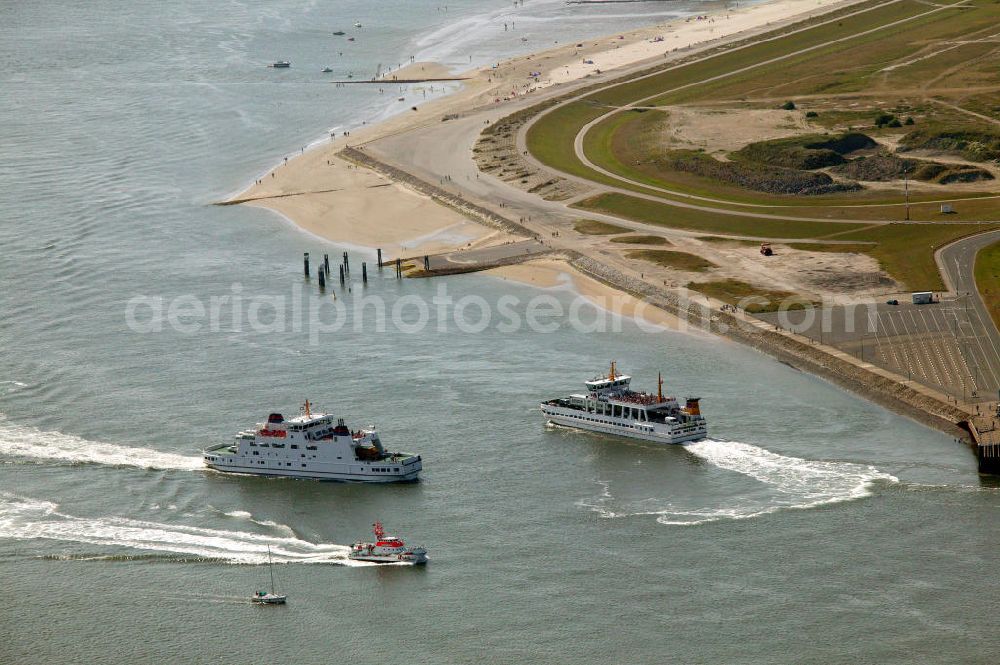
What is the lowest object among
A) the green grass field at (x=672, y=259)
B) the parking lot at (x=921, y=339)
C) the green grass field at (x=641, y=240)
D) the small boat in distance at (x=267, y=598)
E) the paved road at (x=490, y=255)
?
the small boat in distance at (x=267, y=598)

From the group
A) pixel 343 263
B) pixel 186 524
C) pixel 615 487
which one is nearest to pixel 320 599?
pixel 186 524

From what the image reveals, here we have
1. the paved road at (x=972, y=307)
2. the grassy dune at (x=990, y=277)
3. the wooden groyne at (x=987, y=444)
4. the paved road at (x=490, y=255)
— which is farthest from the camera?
the paved road at (x=490, y=255)

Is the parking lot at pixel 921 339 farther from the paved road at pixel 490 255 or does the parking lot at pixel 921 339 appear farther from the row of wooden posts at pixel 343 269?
the row of wooden posts at pixel 343 269

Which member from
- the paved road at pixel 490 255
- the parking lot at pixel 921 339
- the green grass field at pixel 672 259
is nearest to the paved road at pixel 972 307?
the parking lot at pixel 921 339

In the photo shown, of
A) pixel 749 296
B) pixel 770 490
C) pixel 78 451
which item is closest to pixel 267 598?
pixel 78 451

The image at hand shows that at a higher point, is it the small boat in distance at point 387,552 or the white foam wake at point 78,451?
the white foam wake at point 78,451

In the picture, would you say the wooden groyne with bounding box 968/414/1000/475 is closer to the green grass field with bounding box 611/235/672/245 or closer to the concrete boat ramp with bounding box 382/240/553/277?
the green grass field with bounding box 611/235/672/245

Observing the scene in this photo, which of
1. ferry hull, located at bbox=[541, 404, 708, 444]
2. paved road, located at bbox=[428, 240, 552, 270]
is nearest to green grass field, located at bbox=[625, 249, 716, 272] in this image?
paved road, located at bbox=[428, 240, 552, 270]

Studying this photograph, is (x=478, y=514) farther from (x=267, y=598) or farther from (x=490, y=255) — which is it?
(x=490, y=255)
